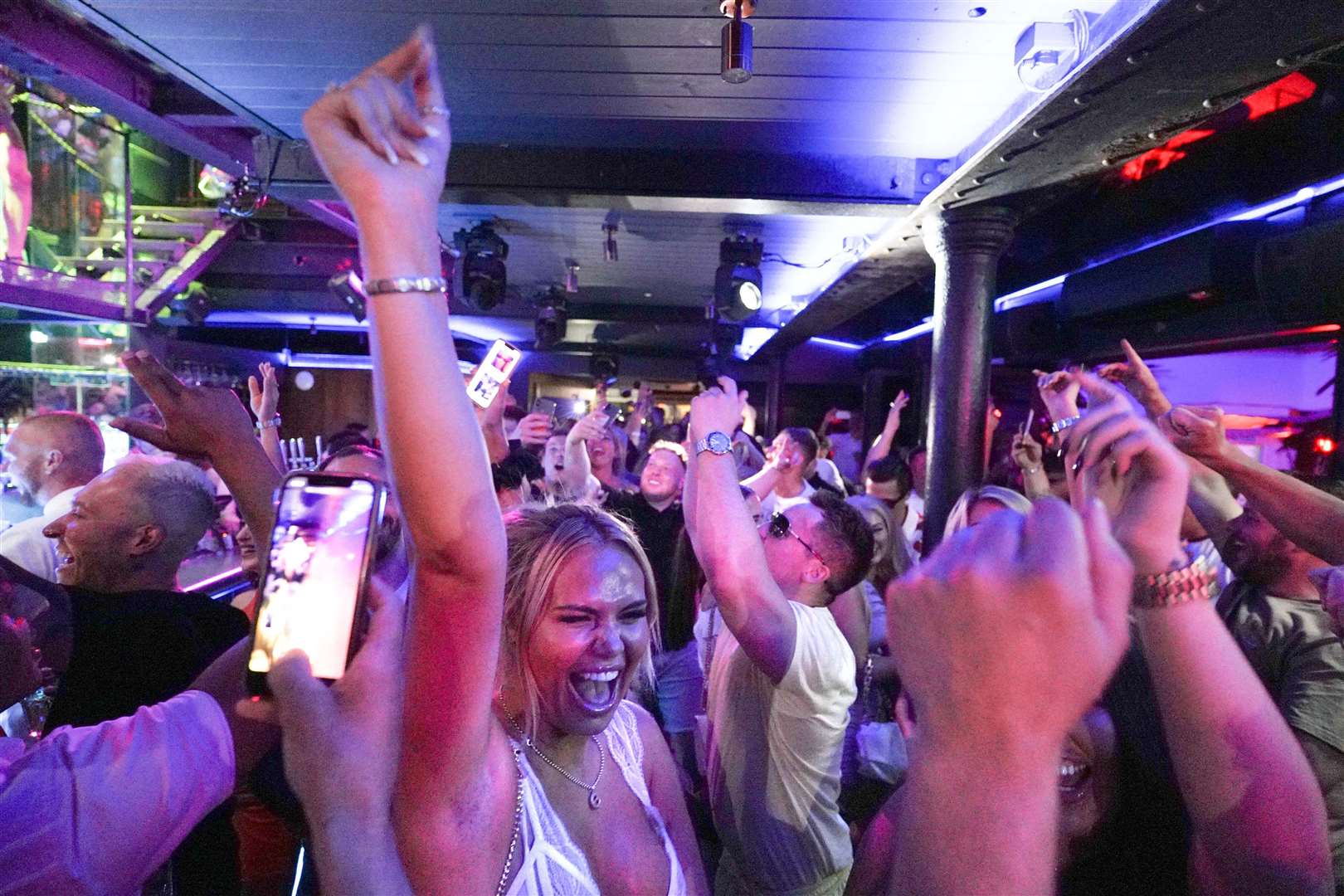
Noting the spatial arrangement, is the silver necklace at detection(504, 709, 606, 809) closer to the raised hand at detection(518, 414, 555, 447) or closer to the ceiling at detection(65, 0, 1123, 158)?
the ceiling at detection(65, 0, 1123, 158)

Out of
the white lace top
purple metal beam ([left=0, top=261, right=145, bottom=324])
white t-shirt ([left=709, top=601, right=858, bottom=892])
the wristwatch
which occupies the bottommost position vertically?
white t-shirt ([left=709, top=601, right=858, bottom=892])

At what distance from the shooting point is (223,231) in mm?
8570

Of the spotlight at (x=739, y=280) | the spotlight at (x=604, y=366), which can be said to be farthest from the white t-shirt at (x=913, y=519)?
the spotlight at (x=604, y=366)

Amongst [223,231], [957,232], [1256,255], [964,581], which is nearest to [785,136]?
[957,232]

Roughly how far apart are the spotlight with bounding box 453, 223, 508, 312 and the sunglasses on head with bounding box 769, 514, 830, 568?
10.9 ft

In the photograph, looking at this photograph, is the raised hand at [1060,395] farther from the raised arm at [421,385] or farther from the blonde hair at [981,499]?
the raised arm at [421,385]

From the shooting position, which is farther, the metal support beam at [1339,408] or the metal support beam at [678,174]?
the metal support beam at [1339,408]

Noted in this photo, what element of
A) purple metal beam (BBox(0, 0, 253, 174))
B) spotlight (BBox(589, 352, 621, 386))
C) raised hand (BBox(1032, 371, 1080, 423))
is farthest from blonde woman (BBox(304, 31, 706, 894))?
spotlight (BBox(589, 352, 621, 386))

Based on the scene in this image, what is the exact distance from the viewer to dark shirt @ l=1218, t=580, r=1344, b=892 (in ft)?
5.16

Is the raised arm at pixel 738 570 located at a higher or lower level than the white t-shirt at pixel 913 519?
higher

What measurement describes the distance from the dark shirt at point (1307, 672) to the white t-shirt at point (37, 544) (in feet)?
12.1

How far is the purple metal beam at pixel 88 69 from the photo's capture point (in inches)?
104

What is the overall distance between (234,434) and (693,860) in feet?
4.17

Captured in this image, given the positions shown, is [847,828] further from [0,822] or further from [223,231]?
[223,231]
